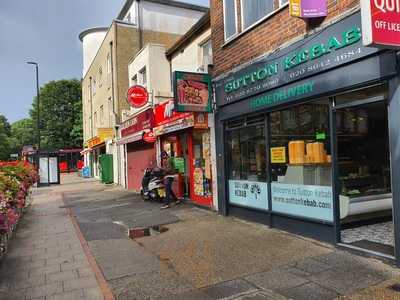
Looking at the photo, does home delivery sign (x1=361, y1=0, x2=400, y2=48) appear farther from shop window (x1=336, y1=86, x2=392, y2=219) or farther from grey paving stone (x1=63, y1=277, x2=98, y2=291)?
grey paving stone (x1=63, y1=277, x2=98, y2=291)

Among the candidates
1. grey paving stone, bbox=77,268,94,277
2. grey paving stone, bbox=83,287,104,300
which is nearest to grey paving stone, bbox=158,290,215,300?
grey paving stone, bbox=83,287,104,300

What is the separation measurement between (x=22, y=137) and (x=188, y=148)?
7150 centimetres

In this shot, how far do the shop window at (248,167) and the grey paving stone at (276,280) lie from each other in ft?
9.99

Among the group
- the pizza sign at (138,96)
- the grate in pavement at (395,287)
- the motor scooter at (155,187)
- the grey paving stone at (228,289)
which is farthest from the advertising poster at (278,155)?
the pizza sign at (138,96)

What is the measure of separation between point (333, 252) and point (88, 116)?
32311mm

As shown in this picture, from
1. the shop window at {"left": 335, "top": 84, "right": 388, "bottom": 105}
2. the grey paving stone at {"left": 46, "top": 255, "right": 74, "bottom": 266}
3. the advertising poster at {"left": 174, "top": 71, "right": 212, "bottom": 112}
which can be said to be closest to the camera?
the shop window at {"left": 335, "top": 84, "right": 388, "bottom": 105}

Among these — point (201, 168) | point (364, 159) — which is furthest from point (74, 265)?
point (201, 168)

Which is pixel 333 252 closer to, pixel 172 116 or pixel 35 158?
pixel 172 116

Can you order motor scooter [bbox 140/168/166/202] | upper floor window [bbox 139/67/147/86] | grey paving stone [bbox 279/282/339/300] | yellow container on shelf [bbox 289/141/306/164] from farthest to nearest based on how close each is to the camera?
upper floor window [bbox 139/67/147/86]
motor scooter [bbox 140/168/166/202]
yellow container on shelf [bbox 289/141/306/164]
grey paving stone [bbox 279/282/339/300]

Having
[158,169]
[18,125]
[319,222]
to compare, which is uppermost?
[18,125]

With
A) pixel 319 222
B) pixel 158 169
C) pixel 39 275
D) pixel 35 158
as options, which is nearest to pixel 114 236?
pixel 39 275

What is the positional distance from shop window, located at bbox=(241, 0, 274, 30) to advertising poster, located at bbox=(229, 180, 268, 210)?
140 inches

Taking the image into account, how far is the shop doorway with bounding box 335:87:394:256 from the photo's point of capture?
23.0 ft

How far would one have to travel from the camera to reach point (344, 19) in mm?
6047
